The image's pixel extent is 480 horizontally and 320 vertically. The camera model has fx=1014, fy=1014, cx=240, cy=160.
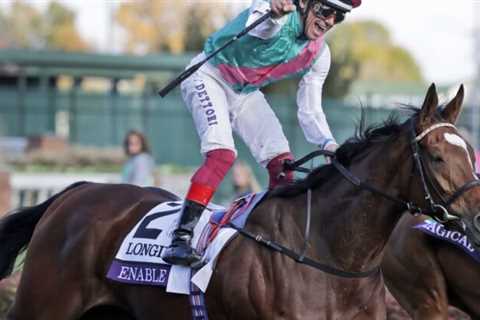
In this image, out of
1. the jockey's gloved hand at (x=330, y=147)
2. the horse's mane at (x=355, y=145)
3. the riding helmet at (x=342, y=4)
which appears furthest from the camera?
the jockey's gloved hand at (x=330, y=147)

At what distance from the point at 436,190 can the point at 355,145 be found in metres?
0.65

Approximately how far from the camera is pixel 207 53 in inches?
234

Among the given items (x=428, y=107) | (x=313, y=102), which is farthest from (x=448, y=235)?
(x=428, y=107)

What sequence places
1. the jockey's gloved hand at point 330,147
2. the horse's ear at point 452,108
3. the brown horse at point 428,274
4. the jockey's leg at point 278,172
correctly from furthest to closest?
the brown horse at point 428,274
the jockey's leg at point 278,172
the jockey's gloved hand at point 330,147
the horse's ear at point 452,108

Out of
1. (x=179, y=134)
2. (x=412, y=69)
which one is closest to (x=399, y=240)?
(x=179, y=134)

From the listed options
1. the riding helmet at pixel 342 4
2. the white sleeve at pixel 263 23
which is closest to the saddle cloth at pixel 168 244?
the white sleeve at pixel 263 23

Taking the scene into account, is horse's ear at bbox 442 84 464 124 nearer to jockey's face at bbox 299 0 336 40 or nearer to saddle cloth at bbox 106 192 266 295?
jockey's face at bbox 299 0 336 40

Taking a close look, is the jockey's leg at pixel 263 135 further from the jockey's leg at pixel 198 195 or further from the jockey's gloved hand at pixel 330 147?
the jockey's leg at pixel 198 195

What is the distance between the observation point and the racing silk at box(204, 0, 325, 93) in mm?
5613

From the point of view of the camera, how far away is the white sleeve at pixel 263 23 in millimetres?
5426

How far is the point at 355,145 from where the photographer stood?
5.51 meters

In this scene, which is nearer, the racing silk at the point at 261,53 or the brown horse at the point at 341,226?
the brown horse at the point at 341,226

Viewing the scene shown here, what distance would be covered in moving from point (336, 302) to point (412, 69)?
100 m

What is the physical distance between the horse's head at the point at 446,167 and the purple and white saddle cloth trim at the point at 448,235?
1.81 metres
